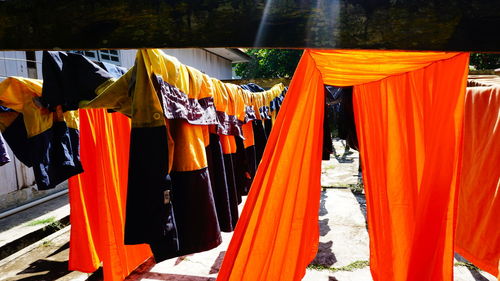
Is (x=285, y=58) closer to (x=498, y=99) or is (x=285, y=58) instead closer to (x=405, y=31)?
(x=498, y=99)

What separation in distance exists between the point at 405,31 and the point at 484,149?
1.93 m

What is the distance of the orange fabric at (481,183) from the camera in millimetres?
1925

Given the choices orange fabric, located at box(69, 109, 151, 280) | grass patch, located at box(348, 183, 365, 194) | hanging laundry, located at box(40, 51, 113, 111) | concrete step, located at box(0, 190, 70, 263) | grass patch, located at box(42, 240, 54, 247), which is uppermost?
hanging laundry, located at box(40, 51, 113, 111)

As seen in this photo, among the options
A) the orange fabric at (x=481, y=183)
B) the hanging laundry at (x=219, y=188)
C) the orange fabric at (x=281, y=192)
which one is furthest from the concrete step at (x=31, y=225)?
the orange fabric at (x=481, y=183)

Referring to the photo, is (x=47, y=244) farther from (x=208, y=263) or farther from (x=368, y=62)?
(x=368, y=62)

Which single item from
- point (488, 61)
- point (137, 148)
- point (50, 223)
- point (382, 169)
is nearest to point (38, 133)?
point (137, 148)

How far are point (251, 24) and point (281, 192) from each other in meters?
1.07

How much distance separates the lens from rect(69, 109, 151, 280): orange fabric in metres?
2.48

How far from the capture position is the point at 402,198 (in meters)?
2.16

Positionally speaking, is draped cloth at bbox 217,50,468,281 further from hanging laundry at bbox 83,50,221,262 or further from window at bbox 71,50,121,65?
window at bbox 71,50,121,65

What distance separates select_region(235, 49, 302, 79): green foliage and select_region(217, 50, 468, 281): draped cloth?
15211mm

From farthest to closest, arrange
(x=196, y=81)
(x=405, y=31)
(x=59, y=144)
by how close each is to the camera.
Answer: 1. (x=59, y=144)
2. (x=196, y=81)
3. (x=405, y=31)

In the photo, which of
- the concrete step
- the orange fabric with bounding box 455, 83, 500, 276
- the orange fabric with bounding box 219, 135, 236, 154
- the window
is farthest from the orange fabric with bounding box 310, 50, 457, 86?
the window

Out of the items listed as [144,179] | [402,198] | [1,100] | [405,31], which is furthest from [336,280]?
Answer: [1,100]
